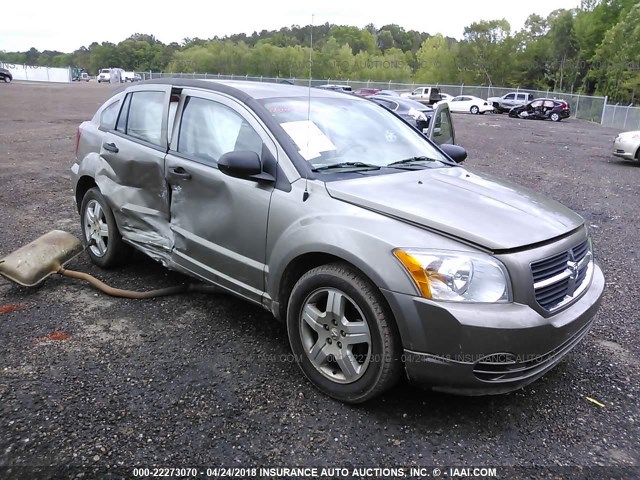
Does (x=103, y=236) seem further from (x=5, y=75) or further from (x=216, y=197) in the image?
(x=5, y=75)

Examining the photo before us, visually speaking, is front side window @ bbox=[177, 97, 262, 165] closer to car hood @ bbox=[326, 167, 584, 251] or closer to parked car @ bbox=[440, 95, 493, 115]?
car hood @ bbox=[326, 167, 584, 251]

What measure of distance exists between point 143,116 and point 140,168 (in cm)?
54

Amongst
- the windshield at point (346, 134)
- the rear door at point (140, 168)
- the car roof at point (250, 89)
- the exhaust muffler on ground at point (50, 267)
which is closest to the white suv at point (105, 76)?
the rear door at point (140, 168)

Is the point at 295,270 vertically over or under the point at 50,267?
over

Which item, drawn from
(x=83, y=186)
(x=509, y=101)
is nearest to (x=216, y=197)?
(x=83, y=186)

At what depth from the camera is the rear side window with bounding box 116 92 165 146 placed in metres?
4.21

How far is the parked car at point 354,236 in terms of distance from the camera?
2561mm

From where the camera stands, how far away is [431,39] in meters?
81.2

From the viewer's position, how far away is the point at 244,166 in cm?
314

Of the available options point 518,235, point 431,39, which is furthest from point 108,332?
point 431,39

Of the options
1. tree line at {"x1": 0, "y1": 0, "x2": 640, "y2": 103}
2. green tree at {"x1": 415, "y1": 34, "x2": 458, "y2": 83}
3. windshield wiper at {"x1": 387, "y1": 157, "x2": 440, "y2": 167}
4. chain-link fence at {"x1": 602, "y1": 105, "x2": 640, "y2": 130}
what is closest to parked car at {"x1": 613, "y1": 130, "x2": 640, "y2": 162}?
windshield wiper at {"x1": 387, "y1": 157, "x2": 440, "y2": 167}

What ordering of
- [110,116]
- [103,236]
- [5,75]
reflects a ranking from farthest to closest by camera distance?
[5,75] < [110,116] < [103,236]

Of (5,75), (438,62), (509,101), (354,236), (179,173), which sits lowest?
(354,236)

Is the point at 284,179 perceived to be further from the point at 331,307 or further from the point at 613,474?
the point at 613,474
